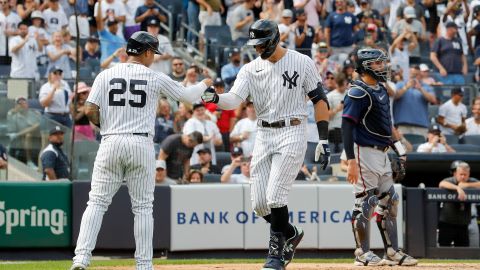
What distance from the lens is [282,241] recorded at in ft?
33.0

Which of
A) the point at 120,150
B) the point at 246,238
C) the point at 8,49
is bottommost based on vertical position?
the point at 246,238

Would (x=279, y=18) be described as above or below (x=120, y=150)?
above

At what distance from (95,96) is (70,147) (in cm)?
620

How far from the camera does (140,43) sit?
9.63 m

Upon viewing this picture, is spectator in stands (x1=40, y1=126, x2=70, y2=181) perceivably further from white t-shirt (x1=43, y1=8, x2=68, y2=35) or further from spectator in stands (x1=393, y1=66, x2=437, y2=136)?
spectator in stands (x1=393, y1=66, x2=437, y2=136)

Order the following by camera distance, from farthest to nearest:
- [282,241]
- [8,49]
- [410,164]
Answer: [8,49] → [410,164] → [282,241]

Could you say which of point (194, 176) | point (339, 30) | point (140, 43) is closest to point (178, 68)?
point (194, 176)

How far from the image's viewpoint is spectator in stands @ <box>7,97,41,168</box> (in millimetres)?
15727

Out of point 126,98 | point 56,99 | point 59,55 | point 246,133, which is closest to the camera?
point 126,98

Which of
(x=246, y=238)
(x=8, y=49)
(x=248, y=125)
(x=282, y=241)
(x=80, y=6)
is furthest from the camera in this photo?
(x=80, y=6)

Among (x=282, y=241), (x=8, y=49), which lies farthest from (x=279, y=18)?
(x=282, y=241)

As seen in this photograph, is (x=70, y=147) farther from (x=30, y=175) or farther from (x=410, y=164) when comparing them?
(x=410, y=164)

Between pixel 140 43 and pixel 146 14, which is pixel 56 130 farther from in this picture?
pixel 140 43

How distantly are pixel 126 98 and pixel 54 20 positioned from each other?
10214 millimetres
